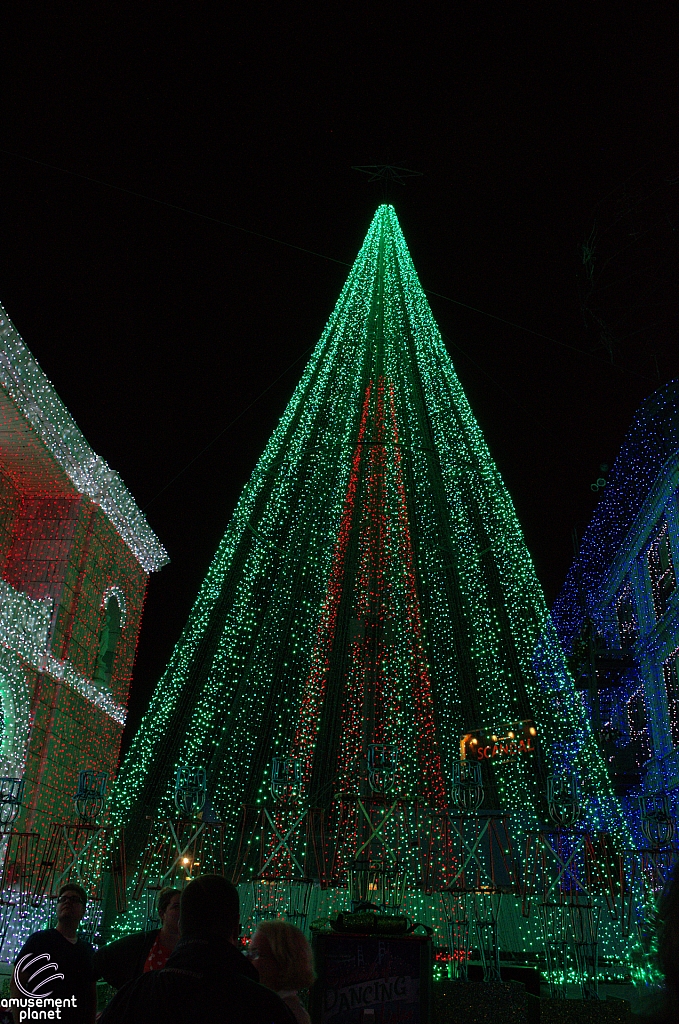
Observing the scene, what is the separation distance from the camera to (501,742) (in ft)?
58.6

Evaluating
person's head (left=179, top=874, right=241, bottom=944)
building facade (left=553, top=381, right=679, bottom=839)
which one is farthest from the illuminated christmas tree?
person's head (left=179, top=874, right=241, bottom=944)

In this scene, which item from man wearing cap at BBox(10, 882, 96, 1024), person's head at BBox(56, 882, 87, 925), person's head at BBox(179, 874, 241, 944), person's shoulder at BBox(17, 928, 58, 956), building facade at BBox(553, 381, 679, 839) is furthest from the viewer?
building facade at BBox(553, 381, 679, 839)

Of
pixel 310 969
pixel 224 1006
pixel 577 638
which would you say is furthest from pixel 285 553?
pixel 577 638

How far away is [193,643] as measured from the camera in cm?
1310

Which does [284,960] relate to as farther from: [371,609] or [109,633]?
[109,633]

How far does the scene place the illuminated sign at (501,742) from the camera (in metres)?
16.9

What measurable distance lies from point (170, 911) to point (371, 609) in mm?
11725

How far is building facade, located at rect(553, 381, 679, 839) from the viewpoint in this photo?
65.5 ft

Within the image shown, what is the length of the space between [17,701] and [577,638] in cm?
1778

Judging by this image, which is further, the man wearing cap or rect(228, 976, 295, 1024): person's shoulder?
the man wearing cap

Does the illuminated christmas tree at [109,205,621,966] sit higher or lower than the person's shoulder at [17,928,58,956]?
higher

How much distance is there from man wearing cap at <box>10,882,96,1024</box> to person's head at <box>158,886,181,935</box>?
454 millimetres

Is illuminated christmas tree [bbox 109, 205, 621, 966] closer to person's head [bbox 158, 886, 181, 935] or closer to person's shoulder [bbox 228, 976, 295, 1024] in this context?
person's head [bbox 158, 886, 181, 935]

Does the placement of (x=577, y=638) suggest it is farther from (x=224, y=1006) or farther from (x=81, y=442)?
(x=224, y=1006)
